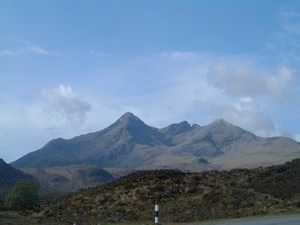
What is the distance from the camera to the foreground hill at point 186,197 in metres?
36.9

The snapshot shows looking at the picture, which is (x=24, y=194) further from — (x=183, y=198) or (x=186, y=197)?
(x=183, y=198)

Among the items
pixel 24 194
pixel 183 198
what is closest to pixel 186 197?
pixel 183 198

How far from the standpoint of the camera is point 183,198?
139ft

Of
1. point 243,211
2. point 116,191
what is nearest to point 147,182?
point 116,191

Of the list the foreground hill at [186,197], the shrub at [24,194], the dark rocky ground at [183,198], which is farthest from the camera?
the shrub at [24,194]

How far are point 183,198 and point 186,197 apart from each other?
1.28 feet

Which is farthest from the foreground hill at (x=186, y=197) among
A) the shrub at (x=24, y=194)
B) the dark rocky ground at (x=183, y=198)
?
the shrub at (x=24, y=194)

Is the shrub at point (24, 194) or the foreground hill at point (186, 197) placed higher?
the shrub at point (24, 194)

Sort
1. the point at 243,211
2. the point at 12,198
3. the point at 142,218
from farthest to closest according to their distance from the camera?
the point at 12,198
the point at 142,218
the point at 243,211

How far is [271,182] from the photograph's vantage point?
1902 inches

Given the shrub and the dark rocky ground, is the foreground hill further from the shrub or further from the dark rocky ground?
the shrub

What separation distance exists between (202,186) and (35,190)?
2692cm

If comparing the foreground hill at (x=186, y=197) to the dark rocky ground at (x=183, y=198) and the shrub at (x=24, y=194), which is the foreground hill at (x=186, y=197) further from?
the shrub at (x=24, y=194)

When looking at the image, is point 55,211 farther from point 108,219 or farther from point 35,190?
point 35,190
